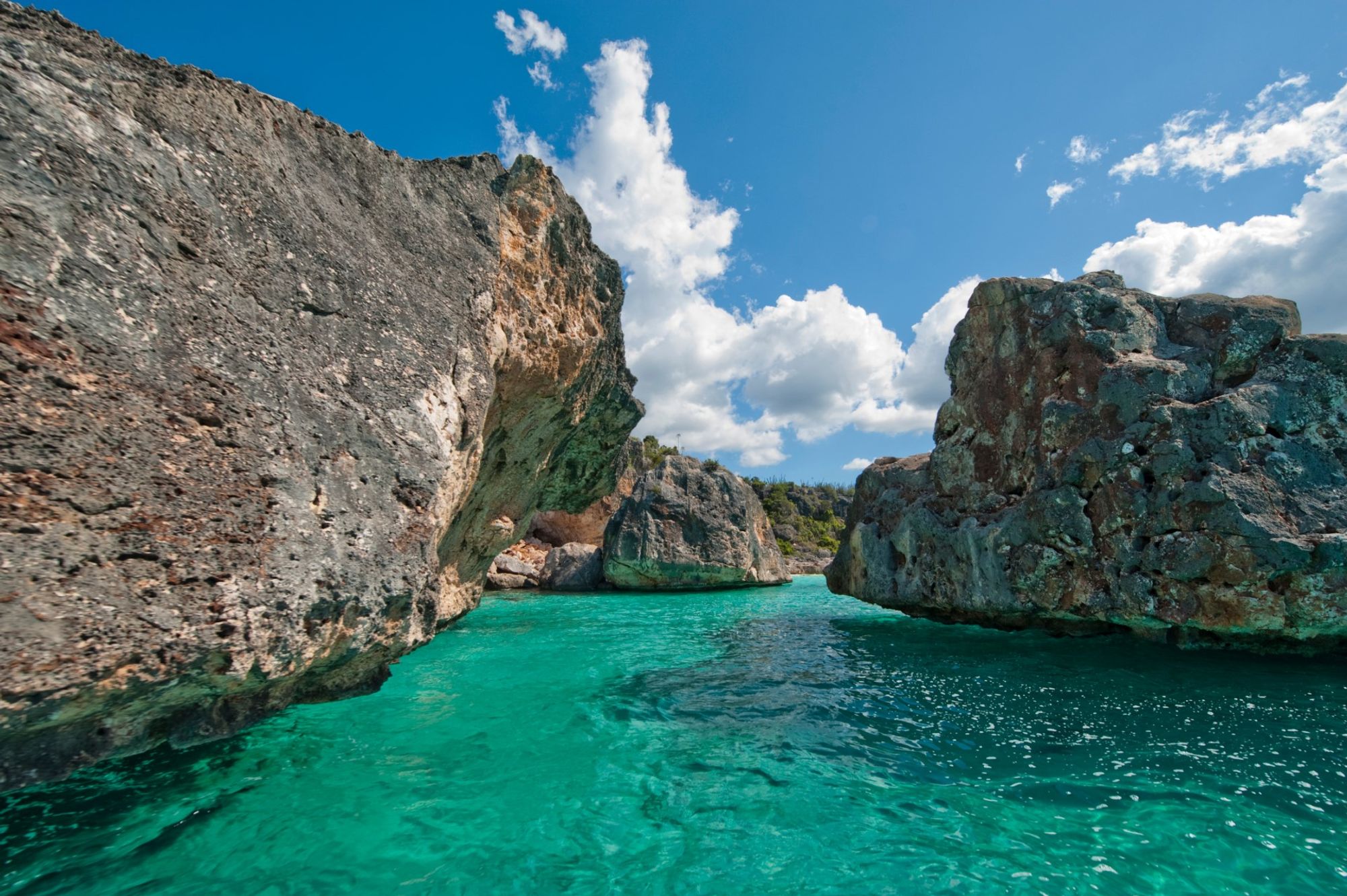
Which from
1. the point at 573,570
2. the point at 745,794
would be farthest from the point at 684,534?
the point at 745,794

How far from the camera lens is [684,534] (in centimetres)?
3378

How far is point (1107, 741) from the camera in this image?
233 inches

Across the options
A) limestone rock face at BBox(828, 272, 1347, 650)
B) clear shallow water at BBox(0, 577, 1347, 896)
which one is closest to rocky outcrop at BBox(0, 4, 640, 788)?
clear shallow water at BBox(0, 577, 1347, 896)

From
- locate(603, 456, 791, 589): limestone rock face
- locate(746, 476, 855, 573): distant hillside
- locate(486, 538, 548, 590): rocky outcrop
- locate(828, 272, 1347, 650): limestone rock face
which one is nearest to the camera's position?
locate(828, 272, 1347, 650): limestone rock face

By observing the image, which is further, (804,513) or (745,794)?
(804,513)

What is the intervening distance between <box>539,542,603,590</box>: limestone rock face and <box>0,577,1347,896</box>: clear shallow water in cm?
2639

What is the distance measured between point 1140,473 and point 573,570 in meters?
29.9

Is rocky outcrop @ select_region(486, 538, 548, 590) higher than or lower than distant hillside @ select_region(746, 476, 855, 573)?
lower

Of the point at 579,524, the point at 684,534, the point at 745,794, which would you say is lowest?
the point at 745,794

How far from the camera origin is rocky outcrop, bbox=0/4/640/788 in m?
3.26

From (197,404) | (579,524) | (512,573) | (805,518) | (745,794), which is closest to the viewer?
(197,404)

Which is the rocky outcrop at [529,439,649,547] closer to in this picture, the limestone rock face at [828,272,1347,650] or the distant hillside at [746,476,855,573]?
the distant hillside at [746,476,855,573]

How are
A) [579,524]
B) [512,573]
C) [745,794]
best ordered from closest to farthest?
[745,794], [512,573], [579,524]

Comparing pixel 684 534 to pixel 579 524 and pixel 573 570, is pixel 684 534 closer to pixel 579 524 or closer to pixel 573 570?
pixel 573 570
